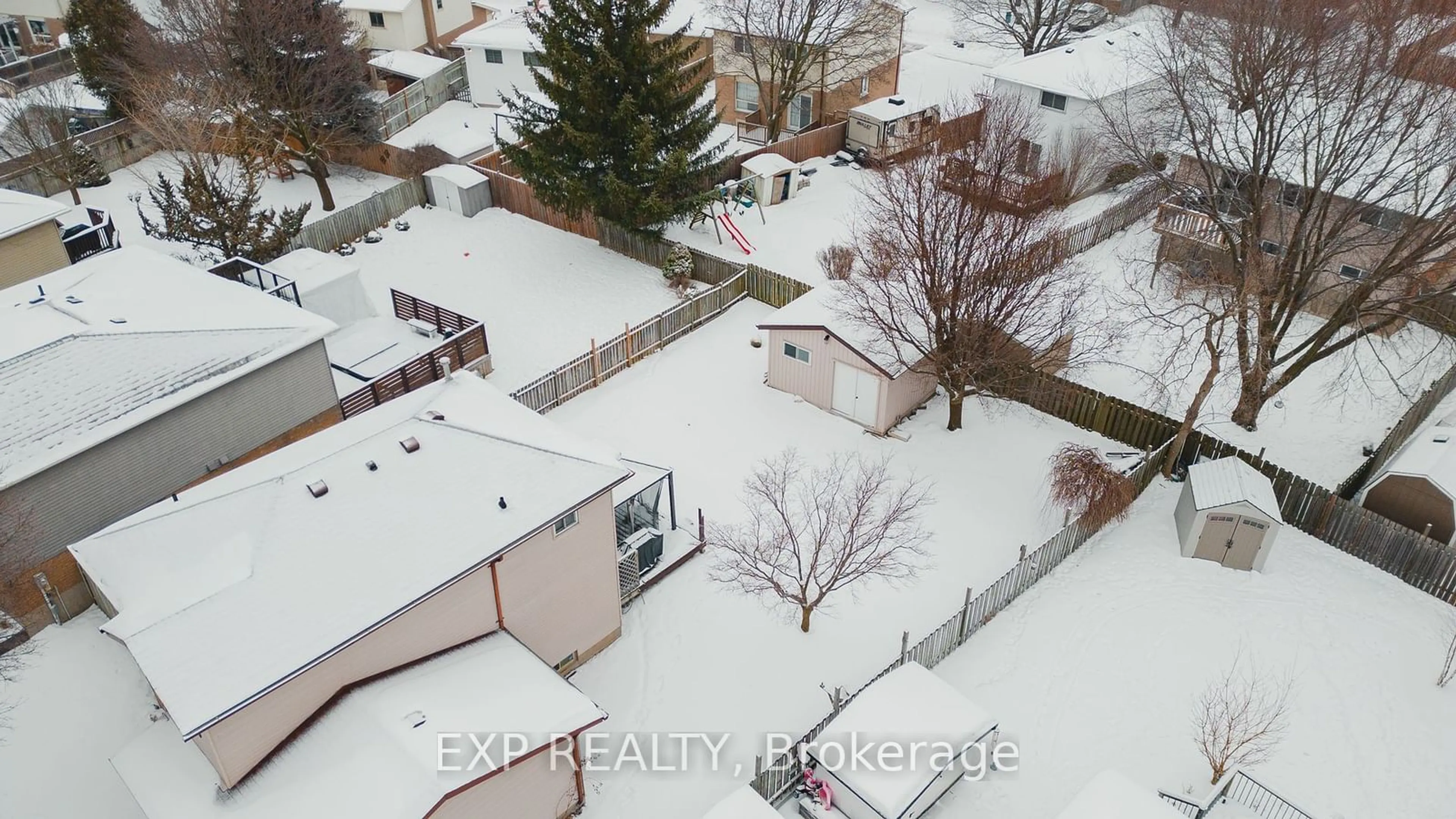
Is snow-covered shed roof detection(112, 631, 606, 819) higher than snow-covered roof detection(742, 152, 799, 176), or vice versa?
snow-covered roof detection(742, 152, 799, 176)

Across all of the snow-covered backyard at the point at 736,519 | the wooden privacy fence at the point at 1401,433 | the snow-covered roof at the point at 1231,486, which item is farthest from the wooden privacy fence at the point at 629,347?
the wooden privacy fence at the point at 1401,433

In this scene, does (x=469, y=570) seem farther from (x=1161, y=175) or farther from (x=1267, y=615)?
(x=1161, y=175)

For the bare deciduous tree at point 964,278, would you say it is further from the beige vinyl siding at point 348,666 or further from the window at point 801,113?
the window at point 801,113

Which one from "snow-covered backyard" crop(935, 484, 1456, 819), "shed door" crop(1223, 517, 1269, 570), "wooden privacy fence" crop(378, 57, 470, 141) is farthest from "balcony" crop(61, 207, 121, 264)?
"shed door" crop(1223, 517, 1269, 570)

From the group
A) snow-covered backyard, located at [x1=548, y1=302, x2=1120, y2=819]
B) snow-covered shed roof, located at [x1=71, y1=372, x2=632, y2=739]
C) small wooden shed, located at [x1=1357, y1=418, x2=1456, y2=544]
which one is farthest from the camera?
small wooden shed, located at [x1=1357, y1=418, x2=1456, y2=544]

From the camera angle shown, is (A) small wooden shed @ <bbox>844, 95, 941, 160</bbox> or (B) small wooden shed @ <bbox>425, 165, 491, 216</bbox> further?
(A) small wooden shed @ <bbox>844, 95, 941, 160</bbox>

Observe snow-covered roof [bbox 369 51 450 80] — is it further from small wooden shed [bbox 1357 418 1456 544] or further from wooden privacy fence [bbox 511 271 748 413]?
small wooden shed [bbox 1357 418 1456 544]

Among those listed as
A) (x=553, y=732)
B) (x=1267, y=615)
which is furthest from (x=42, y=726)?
(x=1267, y=615)

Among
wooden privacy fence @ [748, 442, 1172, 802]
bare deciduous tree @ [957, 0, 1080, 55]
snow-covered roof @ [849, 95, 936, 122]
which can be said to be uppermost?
bare deciduous tree @ [957, 0, 1080, 55]
